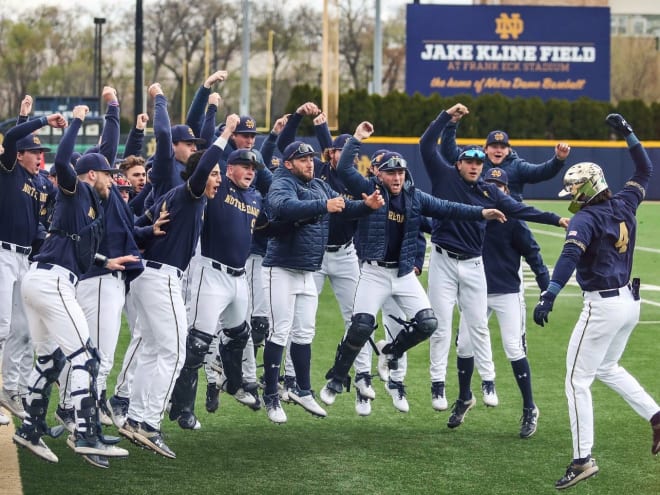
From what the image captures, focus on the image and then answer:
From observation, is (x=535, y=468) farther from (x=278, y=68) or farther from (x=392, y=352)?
(x=278, y=68)

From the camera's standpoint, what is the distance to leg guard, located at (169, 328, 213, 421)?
29.3 ft

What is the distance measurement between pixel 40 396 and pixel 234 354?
179 centimetres

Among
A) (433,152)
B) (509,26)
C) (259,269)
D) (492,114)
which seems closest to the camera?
(433,152)

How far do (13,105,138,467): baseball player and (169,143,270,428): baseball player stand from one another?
911 millimetres

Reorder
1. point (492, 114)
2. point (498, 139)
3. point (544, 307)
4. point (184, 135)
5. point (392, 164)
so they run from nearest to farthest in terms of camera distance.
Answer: point (544, 307) → point (392, 164) → point (184, 135) → point (498, 139) → point (492, 114)

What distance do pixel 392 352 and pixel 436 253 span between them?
92cm

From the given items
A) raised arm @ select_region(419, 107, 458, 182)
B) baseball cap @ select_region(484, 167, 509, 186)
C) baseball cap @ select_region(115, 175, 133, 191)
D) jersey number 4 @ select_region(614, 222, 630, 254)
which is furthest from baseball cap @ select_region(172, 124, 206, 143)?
jersey number 4 @ select_region(614, 222, 630, 254)

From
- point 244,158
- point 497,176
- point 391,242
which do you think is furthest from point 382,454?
point 497,176

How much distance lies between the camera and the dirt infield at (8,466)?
7.69m

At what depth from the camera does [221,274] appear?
9039mm

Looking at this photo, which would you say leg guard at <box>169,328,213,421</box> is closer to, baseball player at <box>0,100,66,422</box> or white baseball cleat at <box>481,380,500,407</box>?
baseball player at <box>0,100,66,422</box>

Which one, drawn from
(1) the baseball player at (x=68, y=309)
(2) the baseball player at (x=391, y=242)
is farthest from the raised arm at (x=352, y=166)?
(1) the baseball player at (x=68, y=309)

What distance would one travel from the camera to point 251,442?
9.20 m

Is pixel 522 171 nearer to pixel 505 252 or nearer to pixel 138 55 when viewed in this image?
pixel 505 252
